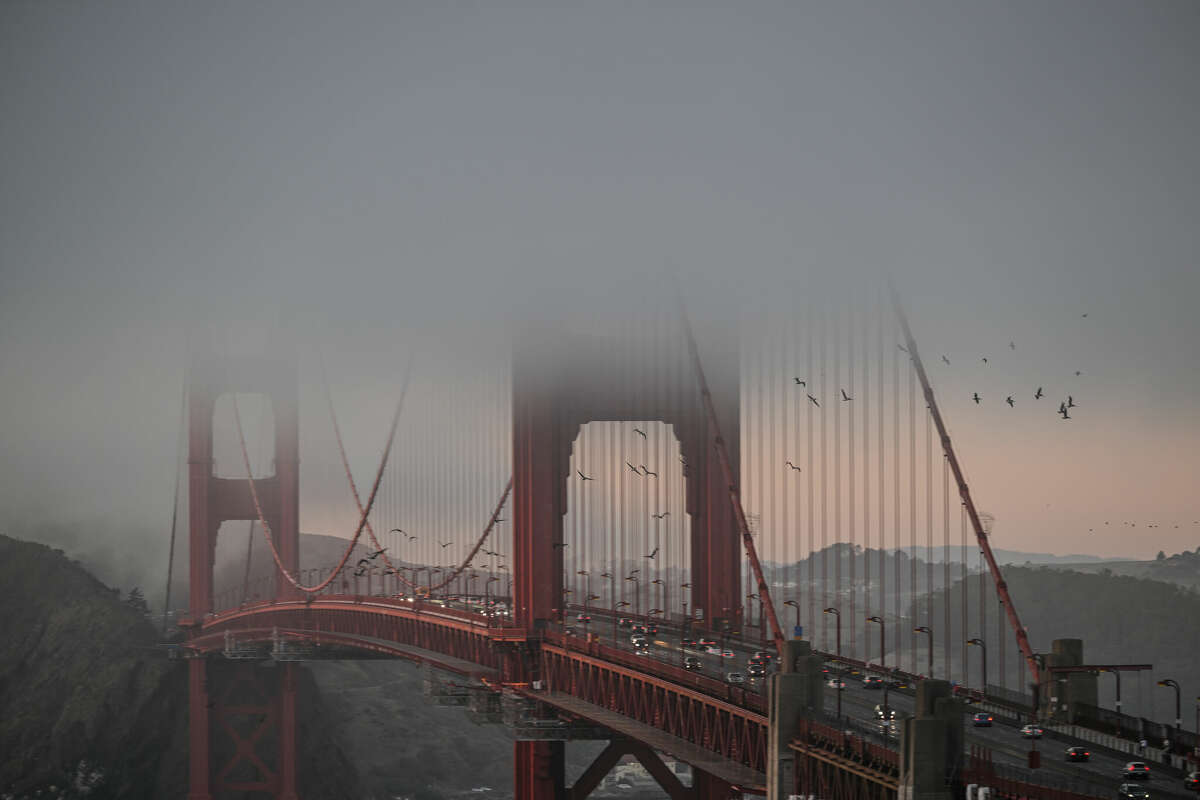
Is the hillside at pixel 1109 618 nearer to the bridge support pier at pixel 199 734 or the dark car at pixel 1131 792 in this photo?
the bridge support pier at pixel 199 734

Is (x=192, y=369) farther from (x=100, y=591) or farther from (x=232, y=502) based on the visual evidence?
(x=100, y=591)

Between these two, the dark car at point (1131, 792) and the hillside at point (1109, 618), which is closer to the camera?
the dark car at point (1131, 792)

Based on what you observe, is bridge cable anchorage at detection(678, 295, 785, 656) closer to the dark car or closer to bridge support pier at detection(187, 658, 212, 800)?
the dark car

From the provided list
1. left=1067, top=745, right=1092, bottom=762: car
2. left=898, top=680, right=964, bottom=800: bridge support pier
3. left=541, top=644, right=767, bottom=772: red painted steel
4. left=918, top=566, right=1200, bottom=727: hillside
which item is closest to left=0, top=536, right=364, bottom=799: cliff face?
left=541, top=644, right=767, bottom=772: red painted steel

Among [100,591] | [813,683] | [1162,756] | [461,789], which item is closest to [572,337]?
[813,683]

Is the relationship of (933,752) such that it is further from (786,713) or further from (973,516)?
(973,516)

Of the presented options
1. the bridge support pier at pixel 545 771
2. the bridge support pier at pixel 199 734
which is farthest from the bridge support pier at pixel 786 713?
the bridge support pier at pixel 199 734
